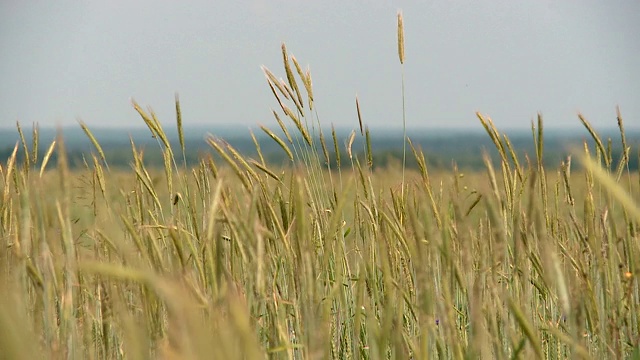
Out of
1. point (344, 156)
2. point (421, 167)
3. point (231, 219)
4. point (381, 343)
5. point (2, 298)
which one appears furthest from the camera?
point (344, 156)

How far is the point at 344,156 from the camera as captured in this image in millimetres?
1803

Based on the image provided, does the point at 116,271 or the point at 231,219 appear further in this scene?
the point at 231,219

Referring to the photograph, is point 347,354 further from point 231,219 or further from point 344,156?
point 231,219

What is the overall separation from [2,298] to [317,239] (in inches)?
43.4

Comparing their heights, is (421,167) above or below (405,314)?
above

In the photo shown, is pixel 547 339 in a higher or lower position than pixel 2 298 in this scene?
lower

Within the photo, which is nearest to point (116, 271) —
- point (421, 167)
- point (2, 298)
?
point (2, 298)

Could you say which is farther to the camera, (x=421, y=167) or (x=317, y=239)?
(x=317, y=239)

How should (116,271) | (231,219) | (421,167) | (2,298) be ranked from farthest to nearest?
(421,167) < (231,219) < (2,298) < (116,271)

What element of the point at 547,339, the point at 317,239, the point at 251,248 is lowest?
the point at 547,339

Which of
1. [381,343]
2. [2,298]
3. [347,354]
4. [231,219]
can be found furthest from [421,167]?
[2,298]

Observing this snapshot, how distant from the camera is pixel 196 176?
5.61 ft

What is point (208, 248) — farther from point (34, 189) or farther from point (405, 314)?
point (405, 314)

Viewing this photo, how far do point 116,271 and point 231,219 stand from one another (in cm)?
42
